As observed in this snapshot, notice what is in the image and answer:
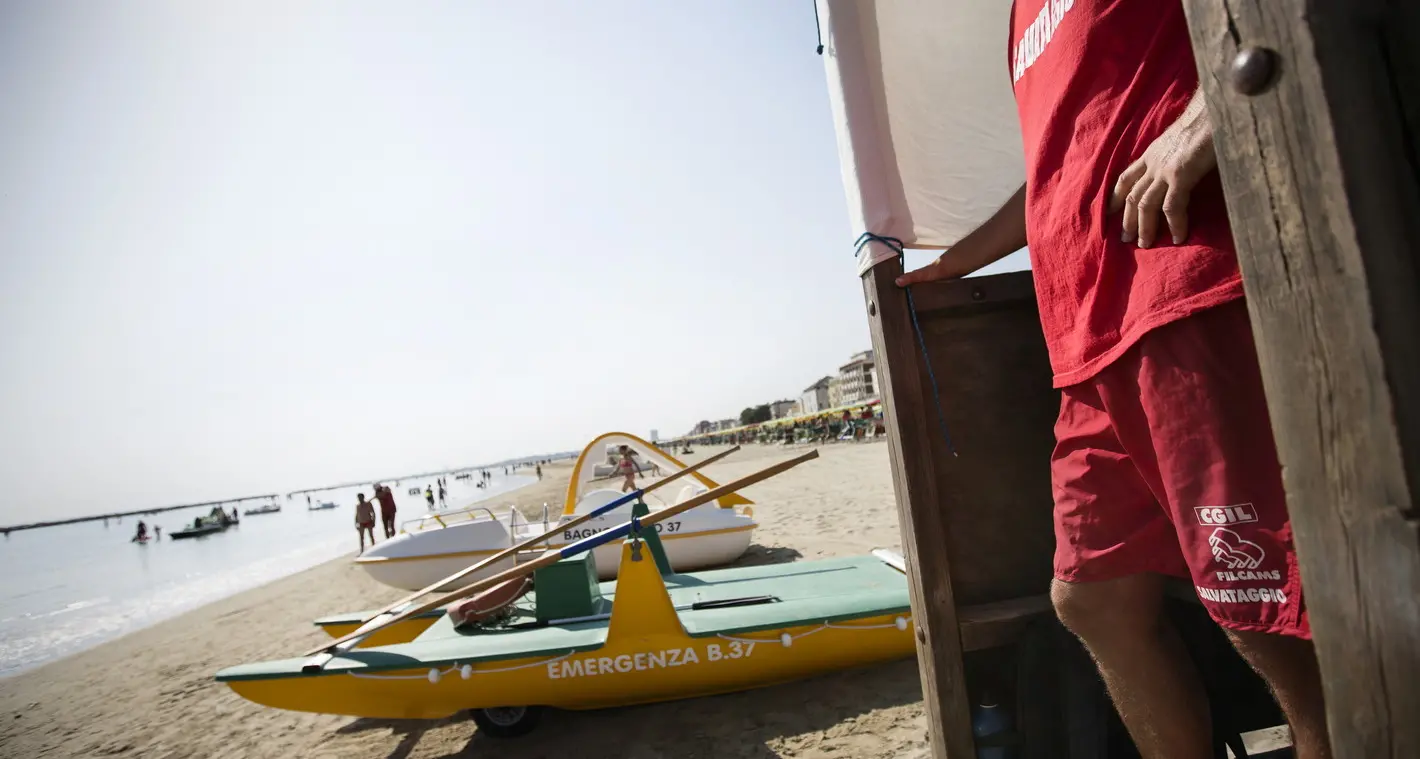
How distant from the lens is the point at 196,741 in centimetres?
556

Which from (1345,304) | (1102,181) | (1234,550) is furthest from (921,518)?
(1345,304)

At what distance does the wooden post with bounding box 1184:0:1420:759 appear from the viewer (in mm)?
624

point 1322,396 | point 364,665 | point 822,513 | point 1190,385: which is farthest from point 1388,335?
point 822,513

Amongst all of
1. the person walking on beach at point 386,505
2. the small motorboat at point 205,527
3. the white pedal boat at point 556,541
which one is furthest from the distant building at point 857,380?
the white pedal boat at point 556,541

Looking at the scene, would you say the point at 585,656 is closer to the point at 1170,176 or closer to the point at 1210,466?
the point at 1210,466

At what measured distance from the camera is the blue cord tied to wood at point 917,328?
1.99 metres

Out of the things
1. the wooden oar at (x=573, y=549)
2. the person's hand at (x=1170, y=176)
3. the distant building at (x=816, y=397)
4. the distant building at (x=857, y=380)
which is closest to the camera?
the person's hand at (x=1170, y=176)

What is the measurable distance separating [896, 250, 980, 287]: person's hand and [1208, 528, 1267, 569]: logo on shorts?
108 cm

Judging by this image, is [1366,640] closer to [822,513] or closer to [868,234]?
[868,234]

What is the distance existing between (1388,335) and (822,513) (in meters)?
13.3

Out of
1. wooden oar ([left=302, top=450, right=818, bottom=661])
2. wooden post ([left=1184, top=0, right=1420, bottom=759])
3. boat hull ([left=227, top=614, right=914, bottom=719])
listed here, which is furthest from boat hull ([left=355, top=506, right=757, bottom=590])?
wooden post ([left=1184, top=0, right=1420, bottom=759])

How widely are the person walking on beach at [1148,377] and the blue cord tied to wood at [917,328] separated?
0.56 metres

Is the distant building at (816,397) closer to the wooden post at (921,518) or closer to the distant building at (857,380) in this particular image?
the distant building at (857,380)

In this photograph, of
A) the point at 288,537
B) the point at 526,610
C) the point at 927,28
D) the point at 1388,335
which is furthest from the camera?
the point at 288,537
